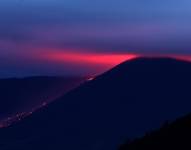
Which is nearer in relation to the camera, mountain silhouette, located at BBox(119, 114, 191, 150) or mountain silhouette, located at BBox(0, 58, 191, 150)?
mountain silhouette, located at BBox(119, 114, 191, 150)

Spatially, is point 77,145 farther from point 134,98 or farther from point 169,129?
point 169,129

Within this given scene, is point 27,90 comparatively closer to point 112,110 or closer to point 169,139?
point 112,110

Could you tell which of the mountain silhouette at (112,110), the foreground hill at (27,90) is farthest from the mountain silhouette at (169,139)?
the foreground hill at (27,90)

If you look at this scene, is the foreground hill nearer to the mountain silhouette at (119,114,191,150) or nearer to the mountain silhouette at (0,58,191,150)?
the mountain silhouette at (0,58,191,150)

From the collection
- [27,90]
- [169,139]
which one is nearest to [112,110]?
[27,90]

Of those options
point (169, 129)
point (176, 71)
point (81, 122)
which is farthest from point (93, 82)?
point (169, 129)

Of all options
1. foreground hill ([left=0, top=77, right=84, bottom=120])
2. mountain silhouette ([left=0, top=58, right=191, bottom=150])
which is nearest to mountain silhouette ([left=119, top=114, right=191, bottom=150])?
mountain silhouette ([left=0, top=58, right=191, bottom=150])
